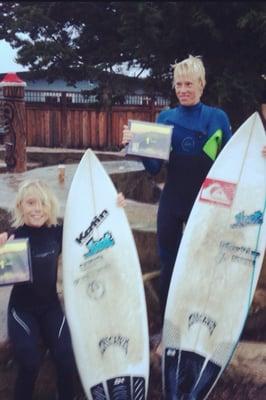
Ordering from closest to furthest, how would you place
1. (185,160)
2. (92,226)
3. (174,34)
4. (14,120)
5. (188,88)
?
(188,88) < (185,160) < (92,226) < (14,120) < (174,34)

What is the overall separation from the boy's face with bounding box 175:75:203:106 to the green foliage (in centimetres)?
304

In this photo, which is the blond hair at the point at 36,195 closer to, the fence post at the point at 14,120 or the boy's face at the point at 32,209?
the boy's face at the point at 32,209

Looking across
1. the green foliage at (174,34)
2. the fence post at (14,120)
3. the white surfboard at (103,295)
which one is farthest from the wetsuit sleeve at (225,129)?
the fence post at (14,120)

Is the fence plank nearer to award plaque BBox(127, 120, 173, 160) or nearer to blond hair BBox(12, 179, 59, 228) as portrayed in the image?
award plaque BBox(127, 120, 173, 160)

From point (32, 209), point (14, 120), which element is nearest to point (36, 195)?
point (32, 209)

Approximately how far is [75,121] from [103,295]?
8576 mm

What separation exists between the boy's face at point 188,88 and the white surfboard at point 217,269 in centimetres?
40

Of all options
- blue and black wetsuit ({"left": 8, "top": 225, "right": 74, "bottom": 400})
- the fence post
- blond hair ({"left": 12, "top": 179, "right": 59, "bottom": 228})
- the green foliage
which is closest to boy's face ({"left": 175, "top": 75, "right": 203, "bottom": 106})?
blond hair ({"left": 12, "top": 179, "right": 59, "bottom": 228})

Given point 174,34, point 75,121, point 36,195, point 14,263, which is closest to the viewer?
point 14,263

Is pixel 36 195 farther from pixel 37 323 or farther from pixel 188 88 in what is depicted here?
pixel 188 88

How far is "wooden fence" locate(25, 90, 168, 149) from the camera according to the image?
35.2ft

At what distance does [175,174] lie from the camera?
2486 mm

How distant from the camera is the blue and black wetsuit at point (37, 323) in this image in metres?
2.11

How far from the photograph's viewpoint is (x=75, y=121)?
1082cm
